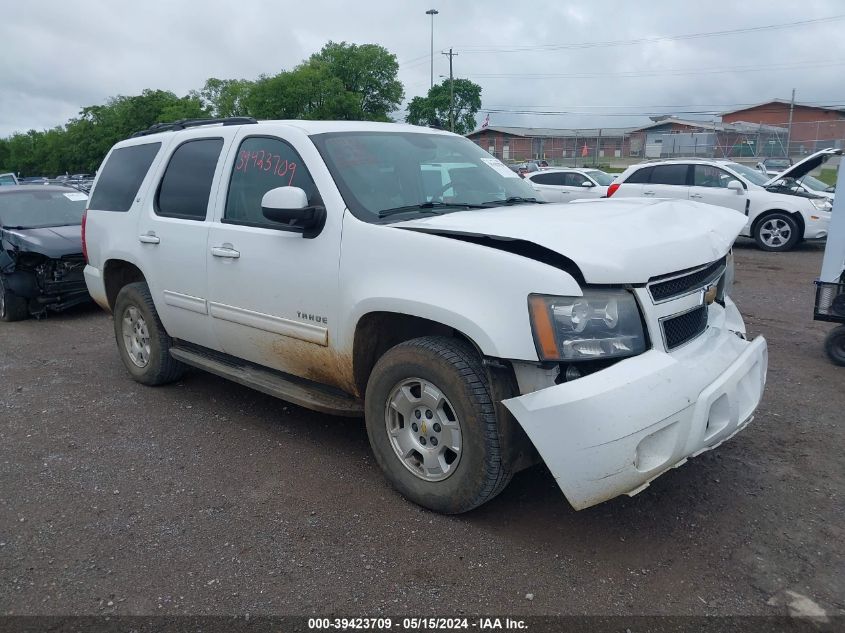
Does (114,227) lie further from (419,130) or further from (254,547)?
(254,547)

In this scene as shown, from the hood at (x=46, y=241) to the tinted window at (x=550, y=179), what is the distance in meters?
10.7

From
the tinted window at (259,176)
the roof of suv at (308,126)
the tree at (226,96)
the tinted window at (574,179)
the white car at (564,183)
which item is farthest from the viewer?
the tree at (226,96)

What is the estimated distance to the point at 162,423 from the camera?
4.67 metres

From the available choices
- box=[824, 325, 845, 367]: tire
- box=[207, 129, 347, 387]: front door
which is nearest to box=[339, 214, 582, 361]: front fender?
box=[207, 129, 347, 387]: front door

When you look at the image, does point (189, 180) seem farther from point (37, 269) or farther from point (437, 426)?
point (37, 269)

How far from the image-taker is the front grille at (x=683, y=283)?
2.95m

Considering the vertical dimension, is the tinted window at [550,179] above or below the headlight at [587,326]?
above

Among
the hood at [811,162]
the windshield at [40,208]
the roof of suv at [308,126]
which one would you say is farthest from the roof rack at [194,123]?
the hood at [811,162]

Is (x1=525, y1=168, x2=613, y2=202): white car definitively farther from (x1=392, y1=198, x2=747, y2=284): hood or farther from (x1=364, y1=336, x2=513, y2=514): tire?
(x1=364, y1=336, x2=513, y2=514): tire

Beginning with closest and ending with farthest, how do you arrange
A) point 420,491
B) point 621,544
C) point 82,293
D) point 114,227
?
point 621,544 < point 420,491 < point 114,227 < point 82,293

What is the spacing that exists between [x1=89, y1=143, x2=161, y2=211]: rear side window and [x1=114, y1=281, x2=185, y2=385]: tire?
0.68 m

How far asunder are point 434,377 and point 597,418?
79 centimetres

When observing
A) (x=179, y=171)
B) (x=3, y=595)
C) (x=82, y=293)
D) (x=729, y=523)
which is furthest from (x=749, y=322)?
(x=82, y=293)

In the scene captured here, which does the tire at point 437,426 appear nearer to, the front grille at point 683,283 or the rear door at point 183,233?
the front grille at point 683,283
